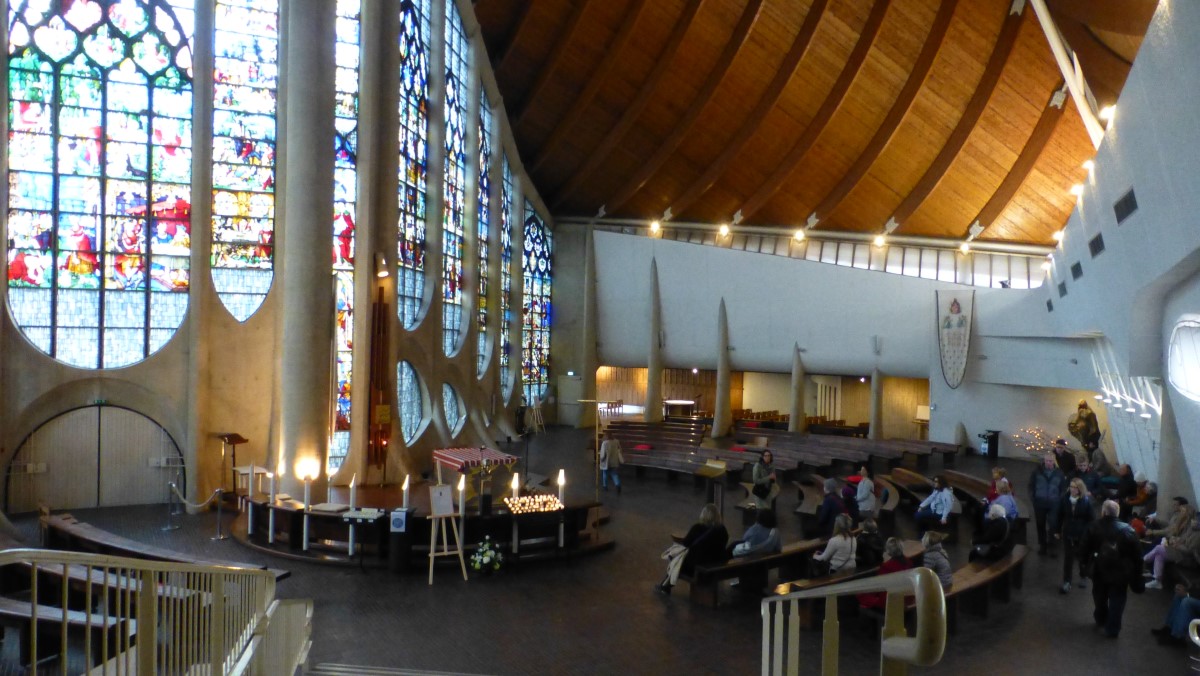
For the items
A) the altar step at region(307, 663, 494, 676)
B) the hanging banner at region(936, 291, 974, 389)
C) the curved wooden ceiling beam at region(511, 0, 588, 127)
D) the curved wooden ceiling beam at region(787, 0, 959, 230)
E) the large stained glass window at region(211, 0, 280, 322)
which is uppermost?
the curved wooden ceiling beam at region(511, 0, 588, 127)

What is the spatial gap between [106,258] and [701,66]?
14.4 meters

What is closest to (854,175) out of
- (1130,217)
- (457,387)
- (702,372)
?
(702,372)

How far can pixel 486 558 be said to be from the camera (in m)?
8.89

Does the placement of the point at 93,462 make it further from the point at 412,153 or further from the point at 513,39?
the point at 513,39

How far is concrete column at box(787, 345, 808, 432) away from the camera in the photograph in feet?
73.8

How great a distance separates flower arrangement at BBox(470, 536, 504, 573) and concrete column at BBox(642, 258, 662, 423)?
1557 centimetres

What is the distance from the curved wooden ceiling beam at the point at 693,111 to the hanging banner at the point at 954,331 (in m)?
7.56

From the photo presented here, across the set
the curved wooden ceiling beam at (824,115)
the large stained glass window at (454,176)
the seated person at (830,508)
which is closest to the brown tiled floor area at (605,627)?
the seated person at (830,508)

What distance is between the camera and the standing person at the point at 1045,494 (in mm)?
10023

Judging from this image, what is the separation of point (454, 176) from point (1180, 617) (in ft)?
53.1

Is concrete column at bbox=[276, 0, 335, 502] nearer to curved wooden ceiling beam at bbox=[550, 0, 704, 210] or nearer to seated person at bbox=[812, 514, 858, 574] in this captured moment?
seated person at bbox=[812, 514, 858, 574]

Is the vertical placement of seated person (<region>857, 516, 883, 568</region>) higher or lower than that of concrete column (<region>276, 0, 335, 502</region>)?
lower

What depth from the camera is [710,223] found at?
26062 millimetres

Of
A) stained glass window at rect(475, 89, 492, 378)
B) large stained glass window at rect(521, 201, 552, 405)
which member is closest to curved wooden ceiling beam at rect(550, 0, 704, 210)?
large stained glass window at rect(521, 201, 552, 405)
